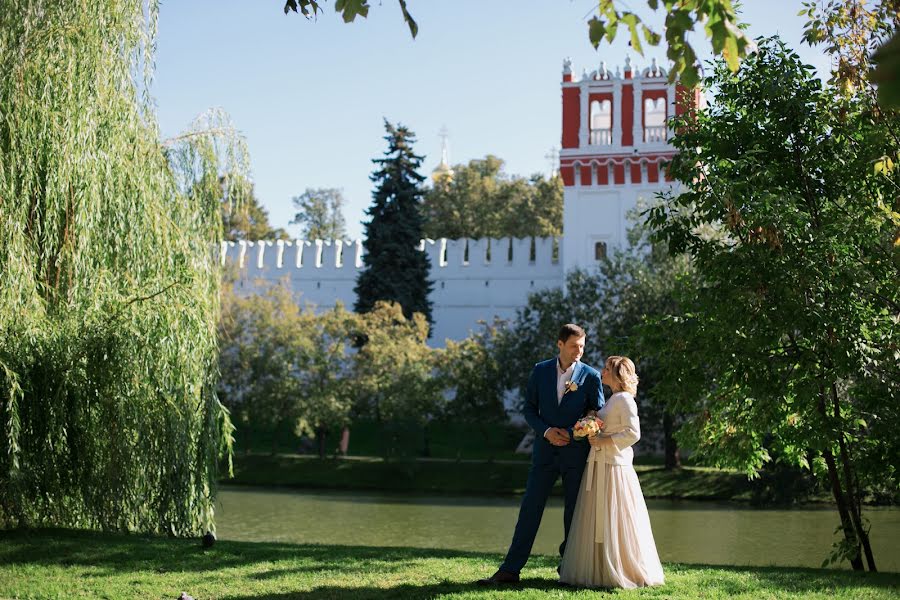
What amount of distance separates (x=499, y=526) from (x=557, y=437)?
11823 mm

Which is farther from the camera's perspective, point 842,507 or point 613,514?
point 842,507

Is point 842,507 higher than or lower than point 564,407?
lower

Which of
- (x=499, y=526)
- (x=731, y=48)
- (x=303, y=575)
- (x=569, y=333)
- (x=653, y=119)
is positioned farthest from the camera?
(x=653, y=119)

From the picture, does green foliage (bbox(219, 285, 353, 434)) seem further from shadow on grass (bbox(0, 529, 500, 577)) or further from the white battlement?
shadow on grass (bbox(0, 529, 500, 577))

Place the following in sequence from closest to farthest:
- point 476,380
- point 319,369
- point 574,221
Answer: point 476,380, point 319,369, point 574,221

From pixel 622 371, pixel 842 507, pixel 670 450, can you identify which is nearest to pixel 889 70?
pixel 622 371

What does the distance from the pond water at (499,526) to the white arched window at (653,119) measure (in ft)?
46.5

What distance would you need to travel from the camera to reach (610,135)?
33156mm

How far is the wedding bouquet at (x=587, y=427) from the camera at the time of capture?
5414 millimetres

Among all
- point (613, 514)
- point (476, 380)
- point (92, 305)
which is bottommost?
point (613, 514)

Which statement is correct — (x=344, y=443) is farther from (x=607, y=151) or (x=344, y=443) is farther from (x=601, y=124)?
(x=601, y=124)

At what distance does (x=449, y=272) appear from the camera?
3634cm

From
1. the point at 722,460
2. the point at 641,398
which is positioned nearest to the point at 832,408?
the point at 722,460

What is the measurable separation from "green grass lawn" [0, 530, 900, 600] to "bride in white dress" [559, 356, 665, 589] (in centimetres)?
13
